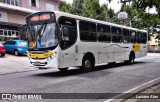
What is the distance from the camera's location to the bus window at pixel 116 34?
16422 mm

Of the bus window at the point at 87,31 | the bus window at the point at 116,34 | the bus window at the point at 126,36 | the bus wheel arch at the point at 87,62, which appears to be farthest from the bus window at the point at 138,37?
the bus wheel arch at the point at 87,62

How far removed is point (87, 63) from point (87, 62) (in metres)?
0.06

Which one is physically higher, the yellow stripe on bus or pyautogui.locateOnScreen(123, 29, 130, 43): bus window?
pyautogui.locateOnScreen(123, 29, 130, 43): bus window

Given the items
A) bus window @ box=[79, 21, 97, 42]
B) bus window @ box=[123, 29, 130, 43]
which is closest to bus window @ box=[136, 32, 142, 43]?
bus window @ box=[123, 29, 130, 43]

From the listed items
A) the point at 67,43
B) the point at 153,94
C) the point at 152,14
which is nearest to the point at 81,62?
the point at 67,43

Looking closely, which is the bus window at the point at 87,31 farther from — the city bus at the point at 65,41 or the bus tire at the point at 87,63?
the bus tire at the point at 87,63

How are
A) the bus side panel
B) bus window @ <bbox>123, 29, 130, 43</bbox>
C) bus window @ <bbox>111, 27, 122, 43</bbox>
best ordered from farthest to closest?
1. bus window @ <bbox>123, 29, 130, 43</bbox>
2. the bus side panel
3. bus window @ <bbox>111, 27, 122, 43</bbox>

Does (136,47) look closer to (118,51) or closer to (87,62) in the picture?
(118,51)

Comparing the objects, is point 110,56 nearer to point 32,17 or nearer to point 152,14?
point 152,14

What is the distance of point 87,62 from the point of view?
13.4m

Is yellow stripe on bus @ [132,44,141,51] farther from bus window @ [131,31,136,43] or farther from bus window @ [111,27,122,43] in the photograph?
bus window @ [111,27,122,43]

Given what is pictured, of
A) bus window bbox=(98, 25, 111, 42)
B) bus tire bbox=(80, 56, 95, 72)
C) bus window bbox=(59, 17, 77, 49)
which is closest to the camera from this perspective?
bus window bbox=(59, 17, 77, 49)

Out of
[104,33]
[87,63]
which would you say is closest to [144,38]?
[104,33]

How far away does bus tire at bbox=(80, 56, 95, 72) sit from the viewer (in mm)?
13153
